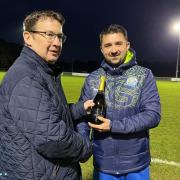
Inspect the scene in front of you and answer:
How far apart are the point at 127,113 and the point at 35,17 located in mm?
1398

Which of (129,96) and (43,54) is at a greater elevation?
(43,54)

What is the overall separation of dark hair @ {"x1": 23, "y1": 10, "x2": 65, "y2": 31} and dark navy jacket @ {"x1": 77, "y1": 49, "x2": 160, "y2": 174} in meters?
1.07

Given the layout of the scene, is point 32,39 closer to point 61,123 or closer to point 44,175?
point 61,123

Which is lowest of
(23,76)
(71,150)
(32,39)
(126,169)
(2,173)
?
(126,169)

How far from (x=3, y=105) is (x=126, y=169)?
62.7 inches

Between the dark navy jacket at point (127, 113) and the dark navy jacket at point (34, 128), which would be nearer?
the dark navy jacket at point (34, 128)

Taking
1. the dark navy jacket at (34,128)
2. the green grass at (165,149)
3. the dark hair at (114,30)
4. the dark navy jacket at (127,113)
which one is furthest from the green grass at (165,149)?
the dark navy jacket at (34,128)

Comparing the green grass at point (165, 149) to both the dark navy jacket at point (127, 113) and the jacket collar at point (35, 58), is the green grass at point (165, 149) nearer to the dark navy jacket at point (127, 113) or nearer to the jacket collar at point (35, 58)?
the dark navy jacket at point (127, 113)

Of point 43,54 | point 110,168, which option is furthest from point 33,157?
point 110,168

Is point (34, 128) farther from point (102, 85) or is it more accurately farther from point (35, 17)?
point (102, 85)

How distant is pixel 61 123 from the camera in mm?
3203

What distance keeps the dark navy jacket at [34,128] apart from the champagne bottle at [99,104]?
620 millimetres

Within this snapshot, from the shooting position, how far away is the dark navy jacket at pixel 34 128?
311 centimetres

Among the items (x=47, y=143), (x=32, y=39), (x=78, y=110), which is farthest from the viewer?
(x=78, y=110)
